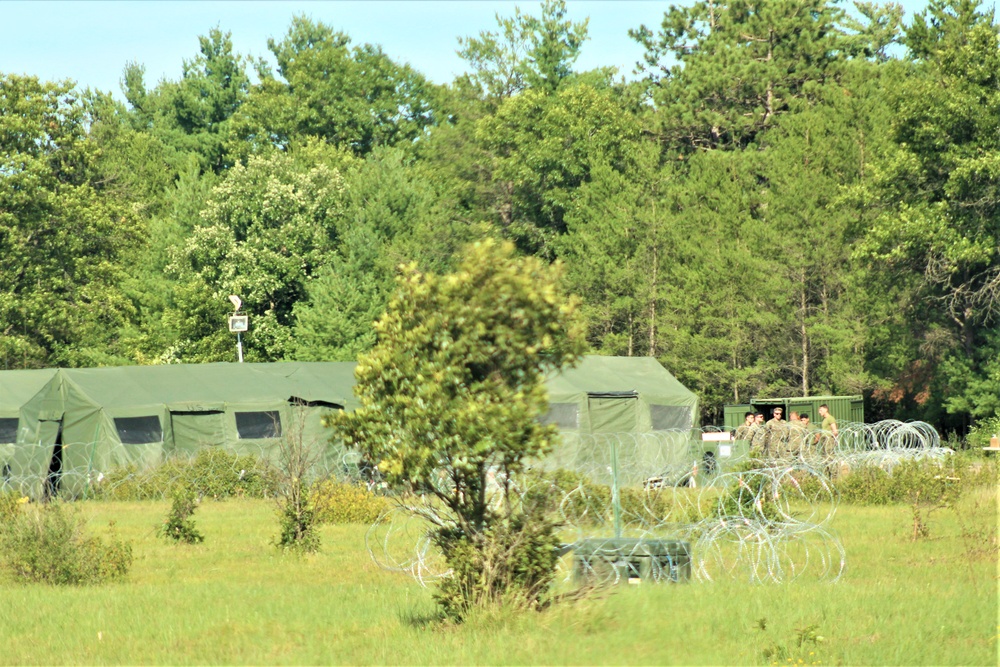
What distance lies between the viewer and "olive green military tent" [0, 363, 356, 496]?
26.6 metres

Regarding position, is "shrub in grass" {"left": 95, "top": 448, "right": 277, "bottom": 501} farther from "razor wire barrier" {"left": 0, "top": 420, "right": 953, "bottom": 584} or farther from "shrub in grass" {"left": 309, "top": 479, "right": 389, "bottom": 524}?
"shrub in grass" {"left": 309, "top": 479, "right": 389, "bottom": 524}

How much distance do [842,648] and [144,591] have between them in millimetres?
7336

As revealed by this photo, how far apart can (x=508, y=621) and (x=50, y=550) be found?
643 centimetres

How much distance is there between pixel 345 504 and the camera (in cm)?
2136

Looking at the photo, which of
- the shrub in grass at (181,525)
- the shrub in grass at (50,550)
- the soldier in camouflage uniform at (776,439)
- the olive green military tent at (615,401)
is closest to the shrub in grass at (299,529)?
the shrub in grass at (181,525)

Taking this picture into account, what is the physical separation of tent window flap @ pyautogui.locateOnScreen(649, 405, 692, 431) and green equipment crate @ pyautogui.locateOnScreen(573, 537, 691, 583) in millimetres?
18224

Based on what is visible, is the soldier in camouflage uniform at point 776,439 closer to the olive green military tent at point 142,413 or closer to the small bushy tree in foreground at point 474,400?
the olive green military tent at point 142,413

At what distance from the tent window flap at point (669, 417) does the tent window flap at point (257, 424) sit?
29.9 ft

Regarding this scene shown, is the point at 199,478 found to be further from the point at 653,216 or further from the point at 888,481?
the point at 653,216

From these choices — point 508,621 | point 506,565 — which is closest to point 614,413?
point 506,565

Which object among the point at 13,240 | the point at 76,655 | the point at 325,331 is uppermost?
the point at 13,240

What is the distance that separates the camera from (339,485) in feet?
75.6

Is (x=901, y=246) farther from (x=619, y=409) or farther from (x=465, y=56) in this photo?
(x=465, y=56)

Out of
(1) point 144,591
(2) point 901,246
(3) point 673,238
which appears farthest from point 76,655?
(3) point 673,238
